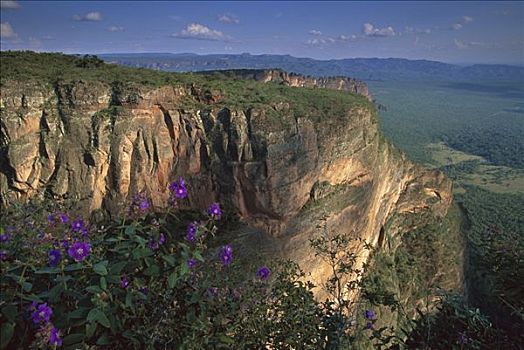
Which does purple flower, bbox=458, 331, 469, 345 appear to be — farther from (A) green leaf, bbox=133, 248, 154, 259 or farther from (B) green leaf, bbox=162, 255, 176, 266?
(A) green leaf, bbox=133, 248, 154, 259

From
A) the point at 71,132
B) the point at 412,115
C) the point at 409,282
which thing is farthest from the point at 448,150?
the point at 71,132

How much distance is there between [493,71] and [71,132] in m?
219

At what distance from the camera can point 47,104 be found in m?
17.9

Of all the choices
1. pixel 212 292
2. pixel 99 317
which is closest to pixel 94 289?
pixel 99 317

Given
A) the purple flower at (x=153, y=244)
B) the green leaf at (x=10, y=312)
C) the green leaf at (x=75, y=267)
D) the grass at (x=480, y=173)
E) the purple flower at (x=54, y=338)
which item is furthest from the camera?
the grass at (x=480, y=173)

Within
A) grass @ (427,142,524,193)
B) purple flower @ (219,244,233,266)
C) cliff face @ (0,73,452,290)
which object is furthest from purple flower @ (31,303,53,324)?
grass @ (427,142,524,193)

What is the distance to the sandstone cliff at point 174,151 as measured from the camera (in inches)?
692

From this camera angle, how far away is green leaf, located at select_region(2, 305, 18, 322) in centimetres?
202

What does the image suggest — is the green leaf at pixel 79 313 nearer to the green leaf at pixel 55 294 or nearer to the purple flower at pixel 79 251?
the green leaf at pixel 55 294

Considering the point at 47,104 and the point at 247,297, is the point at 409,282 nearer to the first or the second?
the point at 47,104

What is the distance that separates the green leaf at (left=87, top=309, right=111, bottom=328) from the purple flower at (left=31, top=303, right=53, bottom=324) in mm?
192

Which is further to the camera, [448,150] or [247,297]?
[448,150]

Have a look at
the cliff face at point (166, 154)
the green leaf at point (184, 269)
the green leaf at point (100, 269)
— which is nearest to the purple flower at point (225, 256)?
the green leaf at point (184, 269)

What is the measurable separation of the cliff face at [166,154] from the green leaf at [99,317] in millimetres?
15343
